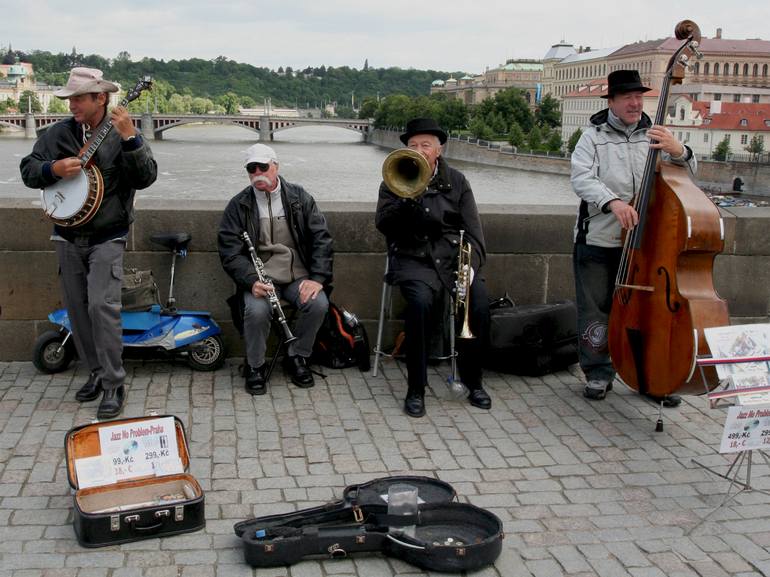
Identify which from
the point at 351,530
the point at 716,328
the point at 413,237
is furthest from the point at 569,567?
the point at 413,237

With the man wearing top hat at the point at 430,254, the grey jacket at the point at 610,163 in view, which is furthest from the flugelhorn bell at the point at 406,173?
the grey jacket at the point at 610,163

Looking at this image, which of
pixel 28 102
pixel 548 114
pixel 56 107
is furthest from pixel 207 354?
pixel 28 102

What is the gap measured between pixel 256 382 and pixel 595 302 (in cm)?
195

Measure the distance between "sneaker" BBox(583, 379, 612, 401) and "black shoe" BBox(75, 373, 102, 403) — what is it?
2704 mm

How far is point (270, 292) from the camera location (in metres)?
5.52

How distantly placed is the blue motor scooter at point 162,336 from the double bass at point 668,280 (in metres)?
2.35

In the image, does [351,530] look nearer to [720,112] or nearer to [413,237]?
[413,237]

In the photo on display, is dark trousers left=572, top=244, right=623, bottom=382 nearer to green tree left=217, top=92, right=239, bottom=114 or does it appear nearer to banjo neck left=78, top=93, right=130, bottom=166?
banjo neck left=78, top=93, right=130, bottom=166

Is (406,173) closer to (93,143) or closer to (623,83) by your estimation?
(623,83)

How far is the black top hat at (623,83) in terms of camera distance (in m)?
5.24

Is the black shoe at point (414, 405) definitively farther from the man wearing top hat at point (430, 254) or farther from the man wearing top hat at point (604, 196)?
the man wearing top hat at point (604, 196)

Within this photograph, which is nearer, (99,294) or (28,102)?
(99,294)

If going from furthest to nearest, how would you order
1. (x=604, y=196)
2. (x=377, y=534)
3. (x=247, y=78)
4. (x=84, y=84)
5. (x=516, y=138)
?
(x=247, y=78)
(x=516, y=138)
(x=604, y=196)
(x=84, y=84)
(x=377, y=534)

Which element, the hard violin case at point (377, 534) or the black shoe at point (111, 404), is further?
the black shoe at point (111, 404)
